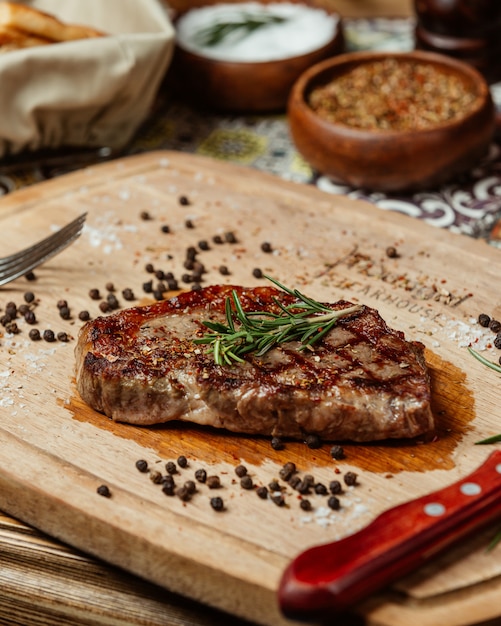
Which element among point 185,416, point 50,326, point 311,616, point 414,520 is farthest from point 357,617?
point 50,326

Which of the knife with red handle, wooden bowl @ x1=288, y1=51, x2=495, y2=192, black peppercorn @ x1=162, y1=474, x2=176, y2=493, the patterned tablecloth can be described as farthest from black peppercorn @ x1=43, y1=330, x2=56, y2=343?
wooden bowl @ x1=288, y1=51, x2=495, y2=192

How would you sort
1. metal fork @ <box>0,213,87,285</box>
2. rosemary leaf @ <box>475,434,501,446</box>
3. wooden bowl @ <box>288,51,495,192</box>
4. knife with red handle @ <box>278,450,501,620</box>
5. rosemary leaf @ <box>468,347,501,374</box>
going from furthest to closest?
wooden bowl @ <box>288,51,495,192</box>
metal fork @ <box>0,213,87,285</box>
rosemary leaf @ <box>468,347,501,374</box>
rosemary leaf @ <box>475,434,501,446</box>
knife with red handle @ <box>278,450,501,620</box>

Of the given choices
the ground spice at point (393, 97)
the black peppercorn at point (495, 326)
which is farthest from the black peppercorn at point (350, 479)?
the ground spice at point (393, 97)

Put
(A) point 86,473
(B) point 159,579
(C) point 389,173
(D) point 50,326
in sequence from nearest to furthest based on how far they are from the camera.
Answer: (B) point 159,579, (A) point 86,473, (D) point 50,326, (C) point 389,173

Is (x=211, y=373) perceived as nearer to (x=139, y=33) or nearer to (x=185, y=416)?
(x=185, y=416)

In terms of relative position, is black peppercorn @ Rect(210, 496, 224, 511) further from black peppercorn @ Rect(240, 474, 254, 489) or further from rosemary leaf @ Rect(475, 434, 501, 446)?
rosemary leaf @ Rect(475, 434, 501, 446)
